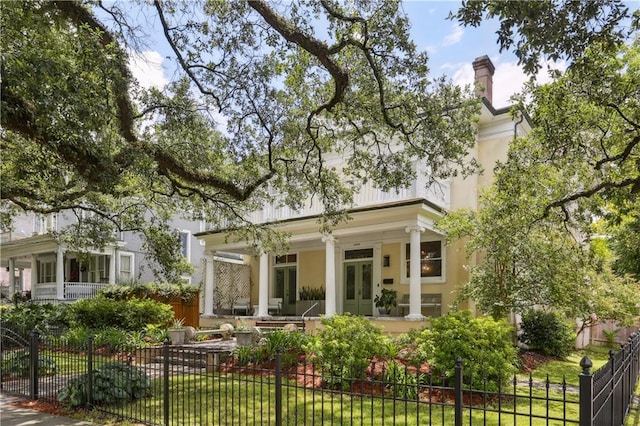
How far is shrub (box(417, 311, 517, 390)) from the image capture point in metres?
8.23

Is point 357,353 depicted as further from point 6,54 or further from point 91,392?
point 6,54

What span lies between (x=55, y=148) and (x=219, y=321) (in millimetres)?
13688

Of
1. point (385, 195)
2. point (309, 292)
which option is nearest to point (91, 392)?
point (385, 195)

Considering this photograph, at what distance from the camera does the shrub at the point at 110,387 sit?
7.92m

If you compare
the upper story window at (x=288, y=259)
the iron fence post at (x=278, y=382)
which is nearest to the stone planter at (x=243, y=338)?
the iron fence post at (x=278, y=382)

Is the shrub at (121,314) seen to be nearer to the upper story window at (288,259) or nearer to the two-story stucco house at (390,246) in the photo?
the two-story stucco house at (390,246)

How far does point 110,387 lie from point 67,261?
23.7 metres

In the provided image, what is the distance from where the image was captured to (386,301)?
17422 mm

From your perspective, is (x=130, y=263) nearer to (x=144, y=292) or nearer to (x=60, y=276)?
(x=60, y=276)

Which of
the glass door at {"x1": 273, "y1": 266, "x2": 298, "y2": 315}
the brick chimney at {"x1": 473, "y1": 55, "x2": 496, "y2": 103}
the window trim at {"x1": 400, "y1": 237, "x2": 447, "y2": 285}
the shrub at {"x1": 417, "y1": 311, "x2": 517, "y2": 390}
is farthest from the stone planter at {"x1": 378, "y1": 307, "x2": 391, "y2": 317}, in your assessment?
the brick chimney at {"x1": 473, "y1": 55, "x2": 496, "y2": 103}

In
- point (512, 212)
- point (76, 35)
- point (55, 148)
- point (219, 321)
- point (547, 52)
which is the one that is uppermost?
Result: point (76, 35)

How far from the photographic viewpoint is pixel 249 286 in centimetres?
2298

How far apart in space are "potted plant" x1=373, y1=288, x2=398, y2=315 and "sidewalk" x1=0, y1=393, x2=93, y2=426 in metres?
11.6

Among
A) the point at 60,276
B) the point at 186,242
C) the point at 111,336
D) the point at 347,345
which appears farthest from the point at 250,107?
the point at 186,242
